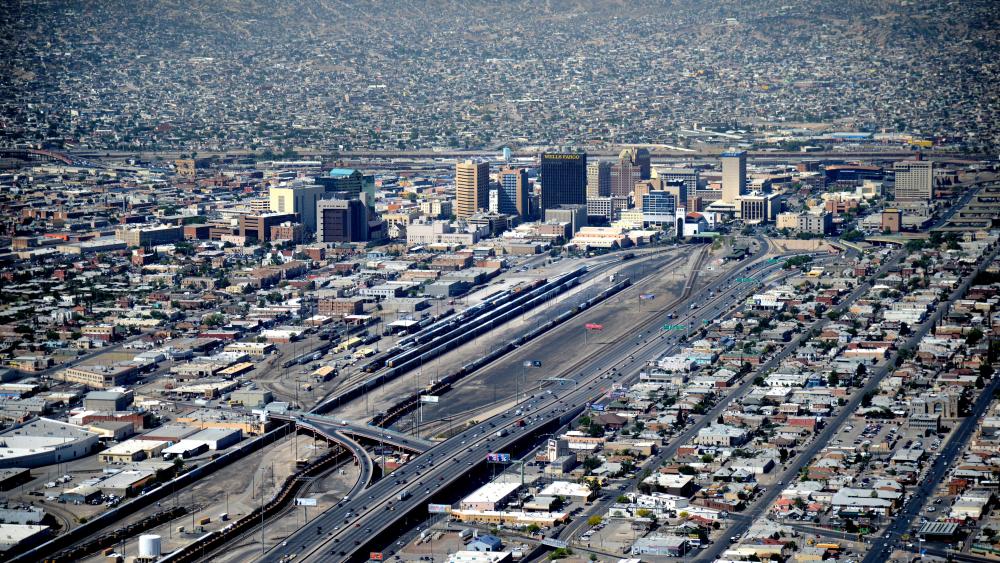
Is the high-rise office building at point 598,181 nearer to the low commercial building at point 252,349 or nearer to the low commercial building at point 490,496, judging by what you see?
the low commercial building at point 252,349

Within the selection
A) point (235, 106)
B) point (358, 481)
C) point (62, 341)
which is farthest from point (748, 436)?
point (235, 106)

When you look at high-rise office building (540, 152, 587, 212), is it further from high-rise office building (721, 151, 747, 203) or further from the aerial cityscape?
high-rise office building (721, 151, 747, 203)

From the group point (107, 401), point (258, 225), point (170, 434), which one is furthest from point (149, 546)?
point (258, 225)

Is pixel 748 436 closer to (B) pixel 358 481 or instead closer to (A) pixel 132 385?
(B) pixel 358 481

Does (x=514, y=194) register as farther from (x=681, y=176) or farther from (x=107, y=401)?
(x=107, y=401)

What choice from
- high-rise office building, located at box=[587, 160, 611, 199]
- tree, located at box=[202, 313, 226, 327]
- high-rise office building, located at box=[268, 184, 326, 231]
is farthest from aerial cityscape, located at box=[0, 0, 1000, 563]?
tree, located at box=[202, 313, 226, 327]

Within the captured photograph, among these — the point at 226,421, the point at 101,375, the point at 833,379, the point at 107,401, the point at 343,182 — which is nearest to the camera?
the point at 226,421
